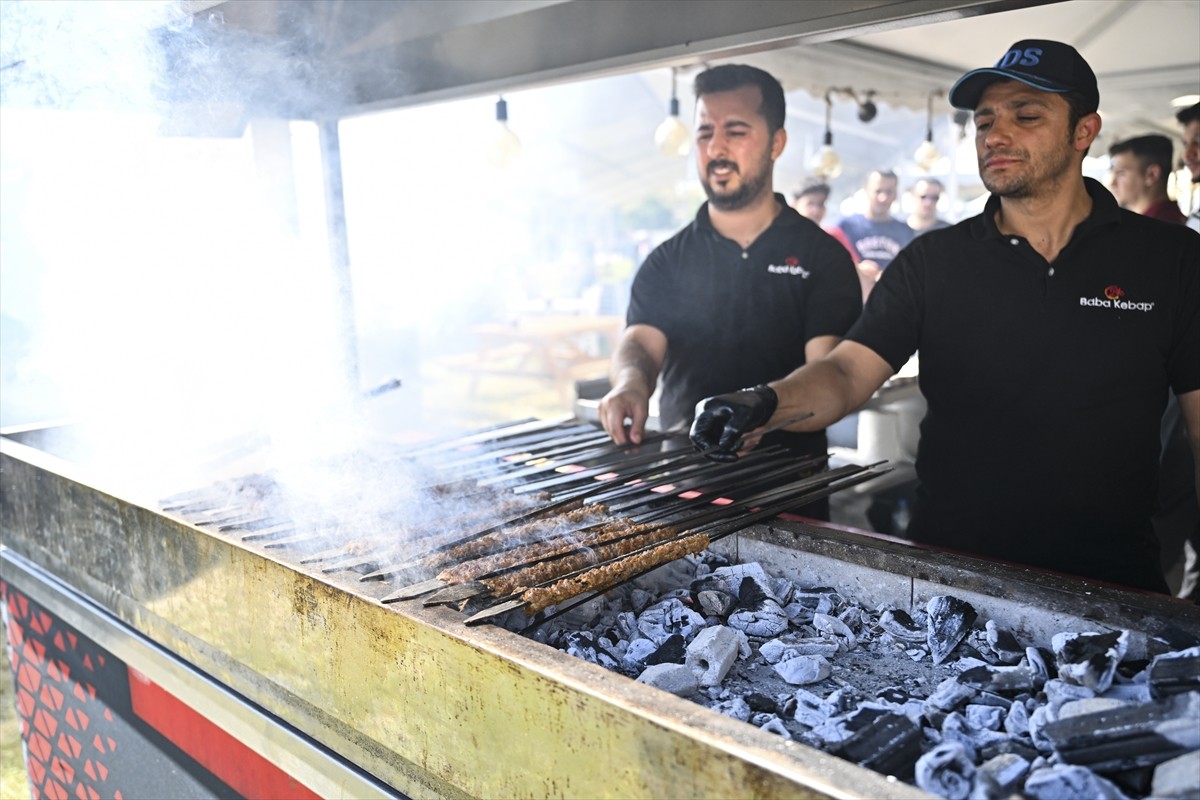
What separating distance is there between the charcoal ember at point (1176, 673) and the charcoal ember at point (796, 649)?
0.57 m

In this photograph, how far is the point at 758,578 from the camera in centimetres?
204

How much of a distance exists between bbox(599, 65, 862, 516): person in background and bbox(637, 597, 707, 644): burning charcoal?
133 cm

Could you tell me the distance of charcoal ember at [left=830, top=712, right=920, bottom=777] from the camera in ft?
4.20

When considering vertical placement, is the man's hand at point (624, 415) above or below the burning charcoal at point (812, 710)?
above

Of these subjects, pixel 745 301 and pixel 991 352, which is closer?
pixel 991 352

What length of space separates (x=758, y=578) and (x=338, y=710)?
100cm

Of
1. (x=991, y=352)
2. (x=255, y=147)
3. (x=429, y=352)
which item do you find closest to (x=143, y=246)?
(x=255, y=147)

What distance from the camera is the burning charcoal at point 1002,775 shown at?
1185mm

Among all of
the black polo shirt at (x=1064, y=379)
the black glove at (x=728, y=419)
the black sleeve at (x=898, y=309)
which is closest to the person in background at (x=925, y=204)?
the black sleeve at (x=898, y=309)

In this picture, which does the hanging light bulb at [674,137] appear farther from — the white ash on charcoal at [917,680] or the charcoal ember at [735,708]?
the charcoal ember at [735,708]

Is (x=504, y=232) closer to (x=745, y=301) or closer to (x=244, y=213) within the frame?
(x=244, y=213)

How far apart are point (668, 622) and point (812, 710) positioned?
459 millimetres

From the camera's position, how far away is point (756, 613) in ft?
6.24

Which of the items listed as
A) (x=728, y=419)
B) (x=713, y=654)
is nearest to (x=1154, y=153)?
(x=728, y=419)
